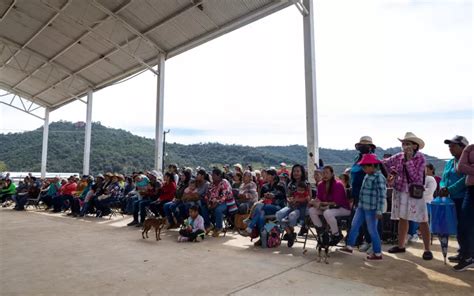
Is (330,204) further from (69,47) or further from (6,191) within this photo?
(6,191)

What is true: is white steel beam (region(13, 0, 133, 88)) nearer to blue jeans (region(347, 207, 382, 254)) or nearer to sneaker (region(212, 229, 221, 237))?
sneaker (region(212, 229, 221, 237))

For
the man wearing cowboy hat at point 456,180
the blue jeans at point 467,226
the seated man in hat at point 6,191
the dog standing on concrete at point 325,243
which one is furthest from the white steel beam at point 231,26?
the seated man in hat at point 6,191

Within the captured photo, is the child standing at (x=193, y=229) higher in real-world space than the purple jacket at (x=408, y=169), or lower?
lower

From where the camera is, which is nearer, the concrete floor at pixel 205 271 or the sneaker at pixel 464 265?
the concrete floor at pixel 205 271

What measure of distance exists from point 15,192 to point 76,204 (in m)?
4.28

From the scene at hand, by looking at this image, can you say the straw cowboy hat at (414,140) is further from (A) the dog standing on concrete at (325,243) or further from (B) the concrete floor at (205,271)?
(A) the dog standing on concrete at (325,243)

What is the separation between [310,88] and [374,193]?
4275mm

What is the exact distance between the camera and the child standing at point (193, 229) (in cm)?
500

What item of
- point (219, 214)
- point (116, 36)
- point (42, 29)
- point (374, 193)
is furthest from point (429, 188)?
point (42, 29)

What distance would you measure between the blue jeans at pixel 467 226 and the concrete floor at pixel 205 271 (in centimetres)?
21

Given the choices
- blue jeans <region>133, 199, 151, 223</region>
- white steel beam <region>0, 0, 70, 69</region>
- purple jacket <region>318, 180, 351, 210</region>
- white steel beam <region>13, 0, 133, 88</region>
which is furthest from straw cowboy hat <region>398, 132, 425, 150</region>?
white steel beam <region>0, 0, 70, 69</region>

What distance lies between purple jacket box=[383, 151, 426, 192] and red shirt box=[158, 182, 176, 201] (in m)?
4.20

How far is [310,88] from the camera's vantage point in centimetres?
758

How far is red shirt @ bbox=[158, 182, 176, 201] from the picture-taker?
259 inches
